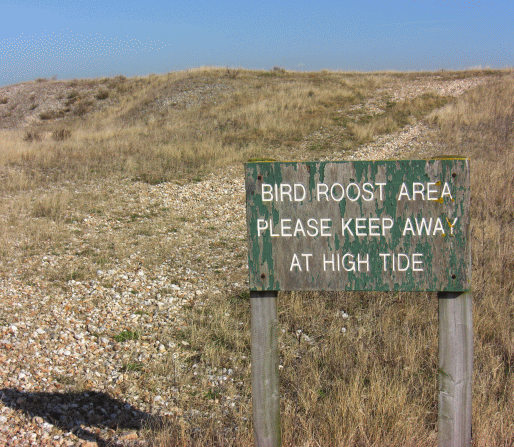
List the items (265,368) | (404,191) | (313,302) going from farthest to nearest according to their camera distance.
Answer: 1. (313,302)
2. (265,368)
3. (404,191)

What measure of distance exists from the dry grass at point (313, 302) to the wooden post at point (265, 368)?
1.27 ft

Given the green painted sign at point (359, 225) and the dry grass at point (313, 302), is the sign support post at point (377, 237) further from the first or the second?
the dry grass at point (313, 302)

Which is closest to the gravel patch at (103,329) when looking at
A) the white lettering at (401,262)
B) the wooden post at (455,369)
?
the wooden post at (455,369)

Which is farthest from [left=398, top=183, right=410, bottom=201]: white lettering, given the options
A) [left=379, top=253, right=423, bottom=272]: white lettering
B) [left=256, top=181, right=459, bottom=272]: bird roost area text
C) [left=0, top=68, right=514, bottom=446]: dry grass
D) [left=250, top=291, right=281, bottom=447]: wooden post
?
[left=0, top=68, right=514, bottom=446]: dry grass

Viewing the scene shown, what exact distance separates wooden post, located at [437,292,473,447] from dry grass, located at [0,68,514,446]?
0.51m

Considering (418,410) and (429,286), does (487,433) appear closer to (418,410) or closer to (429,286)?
(418,410)

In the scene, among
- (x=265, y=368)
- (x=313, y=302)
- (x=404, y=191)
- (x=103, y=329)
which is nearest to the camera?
(x=404, y=191)

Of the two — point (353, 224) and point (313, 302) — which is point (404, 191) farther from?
point (313, 302)

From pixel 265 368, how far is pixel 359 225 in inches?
41.3

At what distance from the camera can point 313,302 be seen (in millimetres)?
5152

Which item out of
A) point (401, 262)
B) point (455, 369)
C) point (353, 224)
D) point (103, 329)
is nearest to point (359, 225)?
point (353, 224)

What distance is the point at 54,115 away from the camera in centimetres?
2616

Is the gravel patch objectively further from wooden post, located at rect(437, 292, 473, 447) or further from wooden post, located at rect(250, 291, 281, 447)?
wooden post, located at rect(437, 292, 473, 447)

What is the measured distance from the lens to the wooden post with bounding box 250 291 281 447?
2463 millimetres
